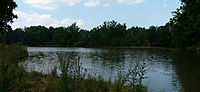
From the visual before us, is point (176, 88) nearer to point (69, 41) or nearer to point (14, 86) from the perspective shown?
point (14, 86)

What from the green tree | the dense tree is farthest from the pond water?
the dense tree

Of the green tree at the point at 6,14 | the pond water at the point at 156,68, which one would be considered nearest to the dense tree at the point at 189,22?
the pond water at the point at 156,68

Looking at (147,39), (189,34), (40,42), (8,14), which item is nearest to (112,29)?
(147,39)

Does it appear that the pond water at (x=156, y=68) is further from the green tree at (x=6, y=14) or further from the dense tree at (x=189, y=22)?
the dense tree at (x=189, y=22)

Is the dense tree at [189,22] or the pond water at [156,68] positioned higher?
the dense tree at [189,22]

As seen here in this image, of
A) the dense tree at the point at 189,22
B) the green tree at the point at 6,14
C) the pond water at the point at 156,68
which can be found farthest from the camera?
the dense tree at the point at 189,22

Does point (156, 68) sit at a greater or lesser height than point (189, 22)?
lesser

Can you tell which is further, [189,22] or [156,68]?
[189,22]

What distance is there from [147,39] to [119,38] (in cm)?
1540

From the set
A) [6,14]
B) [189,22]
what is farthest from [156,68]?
[189,22]

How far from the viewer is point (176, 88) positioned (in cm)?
865

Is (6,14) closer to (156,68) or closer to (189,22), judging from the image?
(156,68)

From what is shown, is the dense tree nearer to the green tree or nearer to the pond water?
the pond water

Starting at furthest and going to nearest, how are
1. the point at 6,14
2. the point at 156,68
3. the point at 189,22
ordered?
the point at 189,22
the point at 6,14
the point at 156,68
